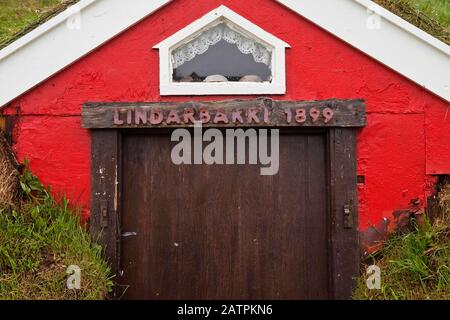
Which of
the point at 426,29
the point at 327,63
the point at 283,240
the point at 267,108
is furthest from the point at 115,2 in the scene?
the point at 426,29

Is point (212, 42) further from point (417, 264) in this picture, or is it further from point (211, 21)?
point (417, 264)

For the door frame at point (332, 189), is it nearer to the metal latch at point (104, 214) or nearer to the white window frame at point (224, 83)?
the metal latch at point (104, 214)

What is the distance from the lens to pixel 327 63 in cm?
435

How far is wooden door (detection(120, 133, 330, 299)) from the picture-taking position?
4434 millimetres

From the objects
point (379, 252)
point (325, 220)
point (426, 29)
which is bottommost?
point (379, 252)

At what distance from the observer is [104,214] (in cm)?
427

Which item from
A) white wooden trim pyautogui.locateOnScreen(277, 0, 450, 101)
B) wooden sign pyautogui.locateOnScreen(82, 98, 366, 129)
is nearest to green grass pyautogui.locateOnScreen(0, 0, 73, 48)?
wooden sign pyautogui.locateOnScreen(82, 98, 366, 129)

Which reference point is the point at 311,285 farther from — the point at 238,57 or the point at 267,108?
the point at 238,57

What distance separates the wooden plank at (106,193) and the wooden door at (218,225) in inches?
6.0

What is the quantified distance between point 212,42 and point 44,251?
245 cm

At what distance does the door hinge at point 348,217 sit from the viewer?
166 inches
